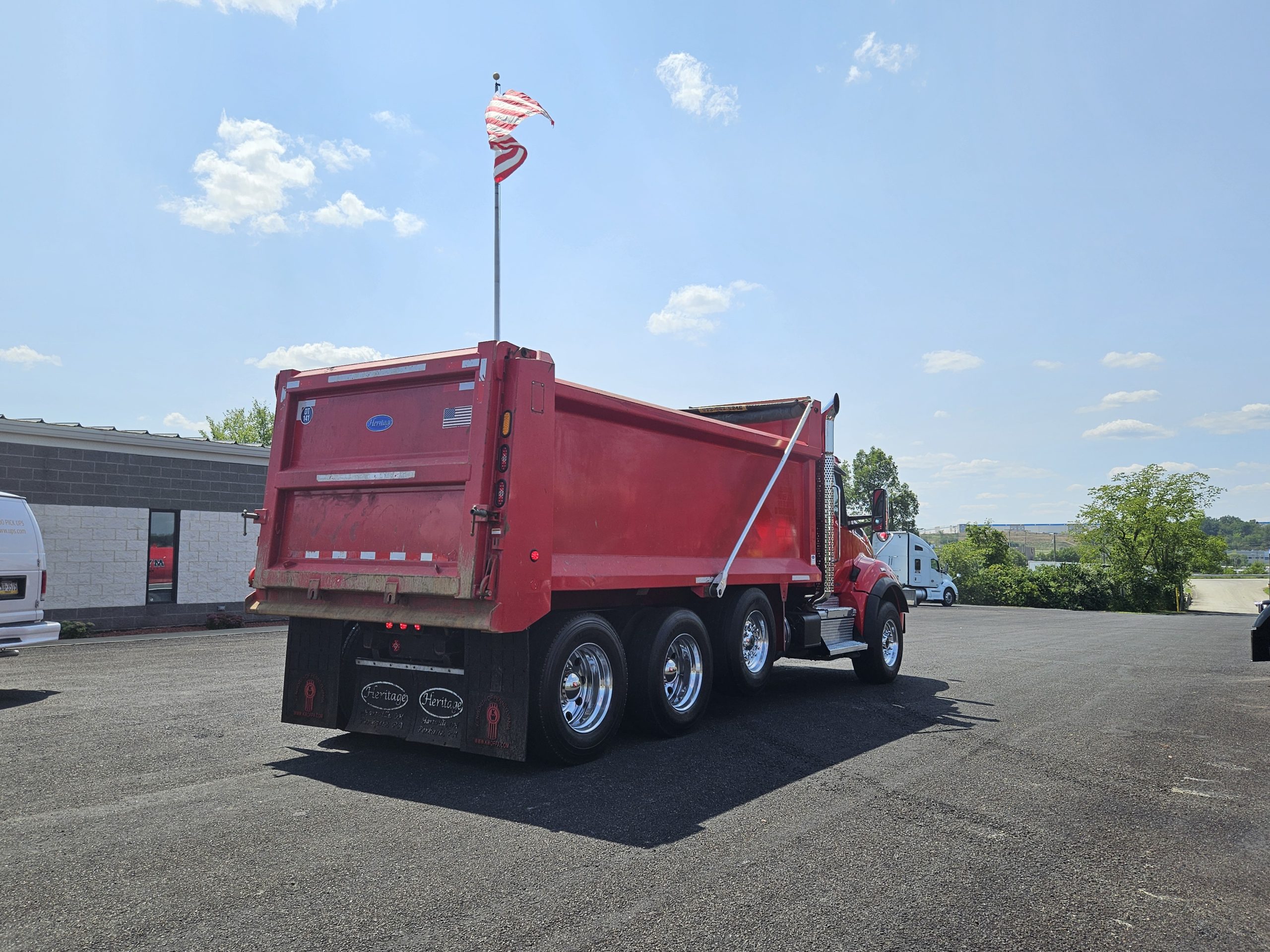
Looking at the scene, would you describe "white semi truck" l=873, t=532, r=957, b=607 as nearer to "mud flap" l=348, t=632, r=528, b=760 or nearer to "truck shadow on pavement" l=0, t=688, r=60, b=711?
"truck shadow on pavement" l=0, t=688, r=60, b=711

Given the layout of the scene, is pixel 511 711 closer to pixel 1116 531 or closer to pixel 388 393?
pixel 388 393

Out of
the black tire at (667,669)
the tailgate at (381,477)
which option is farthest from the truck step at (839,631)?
the tailgate at (381,477)

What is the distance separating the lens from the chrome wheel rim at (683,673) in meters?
7.97

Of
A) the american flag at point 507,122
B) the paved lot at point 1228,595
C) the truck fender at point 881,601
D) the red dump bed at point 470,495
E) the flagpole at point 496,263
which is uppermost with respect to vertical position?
the american flag at point 507,122

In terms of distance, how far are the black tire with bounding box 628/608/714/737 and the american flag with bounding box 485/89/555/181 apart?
37.6 feet

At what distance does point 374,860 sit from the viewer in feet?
14.9

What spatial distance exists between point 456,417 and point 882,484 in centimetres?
8413

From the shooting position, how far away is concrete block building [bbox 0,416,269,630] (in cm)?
1714

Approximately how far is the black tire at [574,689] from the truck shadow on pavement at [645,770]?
0.56 feet

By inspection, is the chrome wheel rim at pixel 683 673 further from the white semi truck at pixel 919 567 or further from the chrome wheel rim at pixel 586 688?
the white semi truck at pixel 919 567

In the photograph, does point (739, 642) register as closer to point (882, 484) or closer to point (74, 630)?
point (74, 630)

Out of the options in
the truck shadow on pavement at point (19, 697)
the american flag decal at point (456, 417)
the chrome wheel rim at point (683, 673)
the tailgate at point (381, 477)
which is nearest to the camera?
the tailgate at point (381, 477)

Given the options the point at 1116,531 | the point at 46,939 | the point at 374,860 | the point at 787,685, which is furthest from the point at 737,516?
the point at 1116,531

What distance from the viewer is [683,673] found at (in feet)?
26.9
